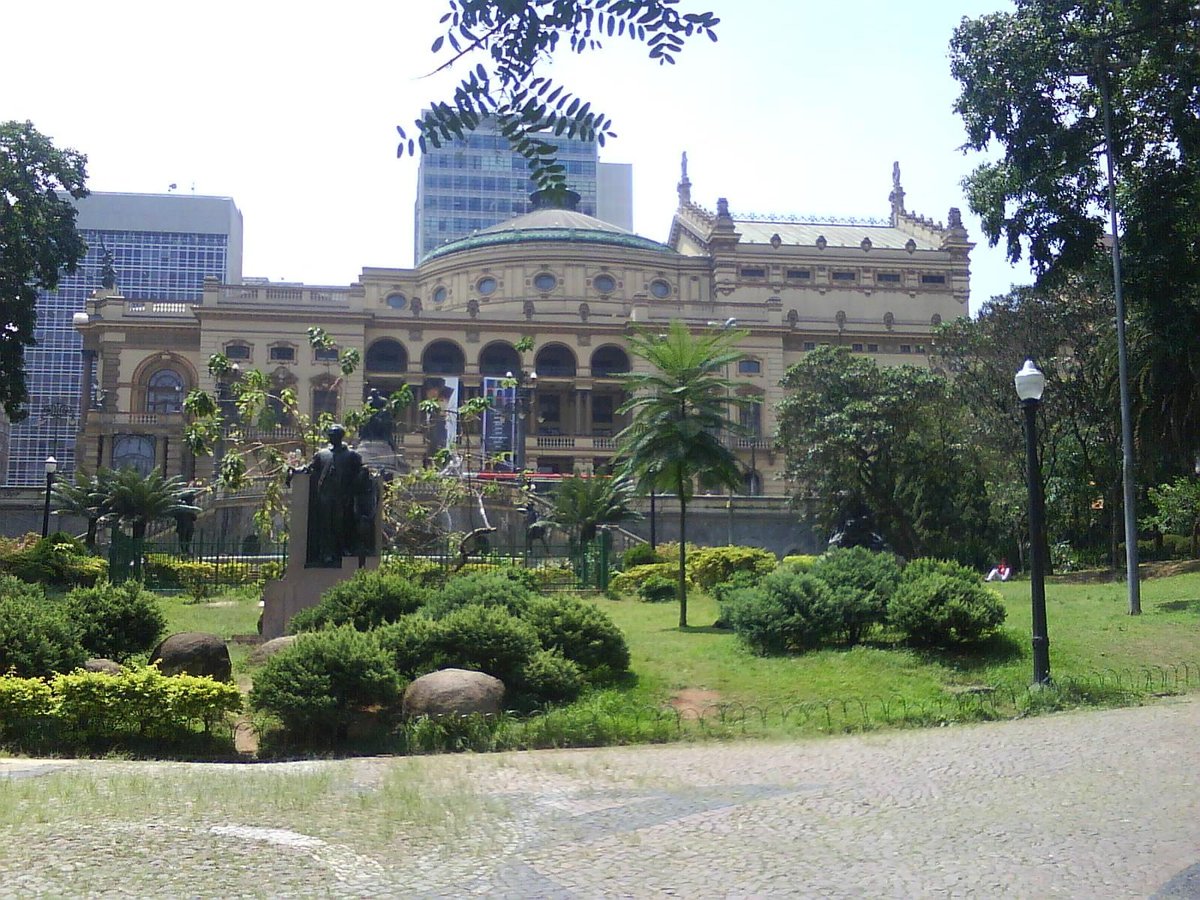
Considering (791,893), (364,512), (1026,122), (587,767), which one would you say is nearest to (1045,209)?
(1026,122)

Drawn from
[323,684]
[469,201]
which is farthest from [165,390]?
[323,684]

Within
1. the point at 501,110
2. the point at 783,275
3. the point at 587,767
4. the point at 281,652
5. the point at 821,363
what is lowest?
the point at 587,767

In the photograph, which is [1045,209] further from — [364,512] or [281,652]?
[281,652]

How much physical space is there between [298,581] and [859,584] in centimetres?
832

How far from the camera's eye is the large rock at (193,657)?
44.7ft

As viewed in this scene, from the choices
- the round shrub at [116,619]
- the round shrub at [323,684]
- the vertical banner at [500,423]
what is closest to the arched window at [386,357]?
the vertical banner at [500,423]

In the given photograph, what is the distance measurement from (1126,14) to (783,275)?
2475 inches

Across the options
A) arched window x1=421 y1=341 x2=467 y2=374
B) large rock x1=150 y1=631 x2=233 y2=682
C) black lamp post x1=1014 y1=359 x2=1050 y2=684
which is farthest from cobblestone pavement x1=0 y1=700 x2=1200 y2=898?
arched window x1=421 y1=341 x2=467 y2=374

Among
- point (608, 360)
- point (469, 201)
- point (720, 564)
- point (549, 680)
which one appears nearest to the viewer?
point (549, 680)

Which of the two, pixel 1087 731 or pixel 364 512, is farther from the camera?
pixel 364 512

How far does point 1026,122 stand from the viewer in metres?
24.4

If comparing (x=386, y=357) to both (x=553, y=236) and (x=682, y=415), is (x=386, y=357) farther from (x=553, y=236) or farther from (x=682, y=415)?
(x=682, y=415)

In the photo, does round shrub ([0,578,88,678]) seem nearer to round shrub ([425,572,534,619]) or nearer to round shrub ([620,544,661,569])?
round shrub ([425,572,534,619])

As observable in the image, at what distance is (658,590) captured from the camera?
26688 mm
